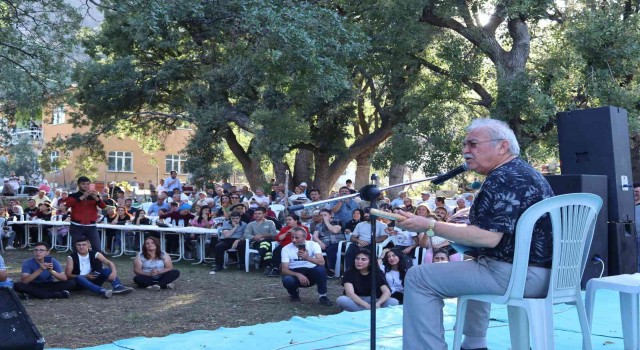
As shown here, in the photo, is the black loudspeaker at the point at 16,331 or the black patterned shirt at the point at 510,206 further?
the black loudspeaker at the point at 16,331

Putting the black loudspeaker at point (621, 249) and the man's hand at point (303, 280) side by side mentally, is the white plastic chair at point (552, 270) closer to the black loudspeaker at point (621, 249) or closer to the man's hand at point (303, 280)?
the black loudspeaker at point (621, 249)

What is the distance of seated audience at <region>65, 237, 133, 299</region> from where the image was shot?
9.52 meters

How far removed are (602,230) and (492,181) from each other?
140 inches

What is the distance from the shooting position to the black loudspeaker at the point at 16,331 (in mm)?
4434

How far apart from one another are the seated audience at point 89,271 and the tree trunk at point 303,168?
11.9 meters

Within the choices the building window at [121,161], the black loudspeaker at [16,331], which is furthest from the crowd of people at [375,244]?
the building window at [121,161]

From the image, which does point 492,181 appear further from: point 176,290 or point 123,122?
point 123,122

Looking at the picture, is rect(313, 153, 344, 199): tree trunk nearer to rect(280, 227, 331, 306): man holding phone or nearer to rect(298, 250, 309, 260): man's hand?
rect(280, 227, 331, 306): man holding phone

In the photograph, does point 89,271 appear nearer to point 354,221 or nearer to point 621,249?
point 354,221

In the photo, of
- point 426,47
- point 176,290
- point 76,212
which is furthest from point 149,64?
point 176,290

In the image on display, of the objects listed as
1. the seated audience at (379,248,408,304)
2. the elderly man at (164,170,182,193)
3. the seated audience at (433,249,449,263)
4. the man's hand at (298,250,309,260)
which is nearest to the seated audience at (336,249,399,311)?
the seated audience at (379,248,408,304)

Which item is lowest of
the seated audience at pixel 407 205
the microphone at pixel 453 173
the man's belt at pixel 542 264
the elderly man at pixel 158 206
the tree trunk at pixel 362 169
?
the man's belt at pixel 542 264

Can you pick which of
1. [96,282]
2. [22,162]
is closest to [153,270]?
[96,282]

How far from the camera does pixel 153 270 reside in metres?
10.1
